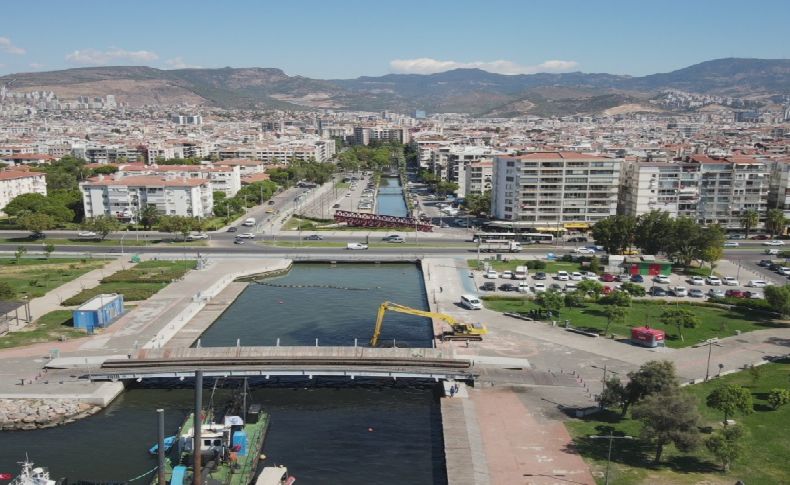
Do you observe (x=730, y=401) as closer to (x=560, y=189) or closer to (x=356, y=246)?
(x=356, y=246)

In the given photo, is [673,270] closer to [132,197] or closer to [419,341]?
[419,341]

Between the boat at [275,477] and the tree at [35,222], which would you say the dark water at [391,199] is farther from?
the boat at [275,477]

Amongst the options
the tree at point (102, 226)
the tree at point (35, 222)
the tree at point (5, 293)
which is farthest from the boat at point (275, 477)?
the tree at point (35, 222)

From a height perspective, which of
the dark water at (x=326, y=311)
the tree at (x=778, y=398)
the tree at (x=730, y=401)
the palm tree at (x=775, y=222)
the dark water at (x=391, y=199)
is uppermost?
the palm tree at (x=775, y=222)

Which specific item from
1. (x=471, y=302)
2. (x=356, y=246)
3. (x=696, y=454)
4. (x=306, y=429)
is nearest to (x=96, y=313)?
(x=306, y=429)

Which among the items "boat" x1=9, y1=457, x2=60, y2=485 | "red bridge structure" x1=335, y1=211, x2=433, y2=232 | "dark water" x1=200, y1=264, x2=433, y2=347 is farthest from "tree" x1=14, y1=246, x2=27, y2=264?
"boat" x1=9, y1=457, x2=60, y2=485

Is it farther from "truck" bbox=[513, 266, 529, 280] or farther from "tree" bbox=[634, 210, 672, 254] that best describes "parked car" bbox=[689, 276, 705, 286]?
"truck" bbox=[513, 266, 529, 280]

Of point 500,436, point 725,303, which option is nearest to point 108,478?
point 500,436
